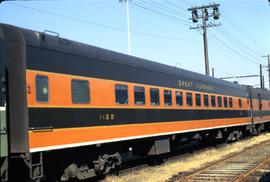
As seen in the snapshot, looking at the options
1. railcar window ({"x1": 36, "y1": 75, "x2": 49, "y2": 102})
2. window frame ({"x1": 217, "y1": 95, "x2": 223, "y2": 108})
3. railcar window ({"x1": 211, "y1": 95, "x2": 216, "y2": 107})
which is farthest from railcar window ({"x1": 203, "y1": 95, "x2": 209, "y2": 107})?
railcar window ({"x1": 36, "y1": 75, "x2": 49, "y2": 102})

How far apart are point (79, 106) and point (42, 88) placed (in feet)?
4.61

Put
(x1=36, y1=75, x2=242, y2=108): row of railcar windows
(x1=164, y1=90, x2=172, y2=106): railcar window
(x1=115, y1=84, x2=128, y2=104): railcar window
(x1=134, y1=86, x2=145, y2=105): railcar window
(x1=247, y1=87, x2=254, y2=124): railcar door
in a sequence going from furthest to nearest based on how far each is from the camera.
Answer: (x1=247, y1=87, x2=254, y2=124): railcar door → (x1=164, y1=90, x2=172, y2=106): railcar window → (x1=134, y1=86, x2=145, y2=105): railcar window → (x1=115, y1=84, x2=128, y2=104): railcar window → (x1=36, y1=75, x2=242, y2=108): row of railcar windows

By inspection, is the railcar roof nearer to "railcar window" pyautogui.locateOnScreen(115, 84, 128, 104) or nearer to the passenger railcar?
the passenger railcar

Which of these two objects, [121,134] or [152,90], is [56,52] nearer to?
[121,134]

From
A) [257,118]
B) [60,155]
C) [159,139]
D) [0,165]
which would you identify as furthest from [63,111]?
[257,118]

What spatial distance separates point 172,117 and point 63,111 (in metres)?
6.74

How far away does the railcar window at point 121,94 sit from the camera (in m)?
13.0

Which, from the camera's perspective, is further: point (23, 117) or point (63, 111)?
point (63, 111)

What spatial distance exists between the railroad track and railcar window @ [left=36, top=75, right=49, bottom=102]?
4.50m

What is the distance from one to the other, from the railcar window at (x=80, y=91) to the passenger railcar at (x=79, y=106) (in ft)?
0.08

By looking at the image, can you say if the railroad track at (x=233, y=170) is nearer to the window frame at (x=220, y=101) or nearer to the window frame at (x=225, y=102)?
the window frame at (x=220, y=101)

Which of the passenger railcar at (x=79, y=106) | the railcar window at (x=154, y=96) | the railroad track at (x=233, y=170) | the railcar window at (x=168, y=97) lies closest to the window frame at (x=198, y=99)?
the passenger railcar at (x=79, y=106)

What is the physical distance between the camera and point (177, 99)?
17.3m

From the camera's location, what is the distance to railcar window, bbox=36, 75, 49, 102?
9.88 metres
